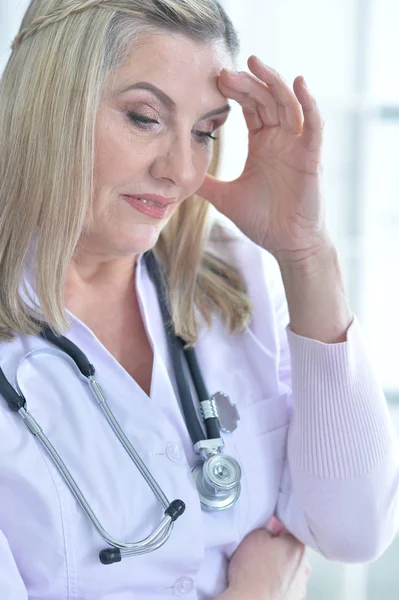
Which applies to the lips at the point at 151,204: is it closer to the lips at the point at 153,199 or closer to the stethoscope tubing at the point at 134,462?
the lips at the point at 153,199

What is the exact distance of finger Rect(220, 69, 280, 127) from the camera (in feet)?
4.18

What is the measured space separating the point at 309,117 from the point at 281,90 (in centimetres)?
7

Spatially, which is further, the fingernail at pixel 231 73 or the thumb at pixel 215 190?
the thumb at pixel 215 190

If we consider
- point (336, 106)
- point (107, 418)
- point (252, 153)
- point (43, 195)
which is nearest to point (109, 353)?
point (107, 418)

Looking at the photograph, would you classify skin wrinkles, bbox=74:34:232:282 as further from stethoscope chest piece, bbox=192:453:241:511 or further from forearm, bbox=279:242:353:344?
stethoscope chest piece, bbox=192:453:241:511

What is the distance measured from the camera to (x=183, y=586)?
46.9 inches

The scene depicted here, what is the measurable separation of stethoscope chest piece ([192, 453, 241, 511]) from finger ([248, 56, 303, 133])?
1.93 ft

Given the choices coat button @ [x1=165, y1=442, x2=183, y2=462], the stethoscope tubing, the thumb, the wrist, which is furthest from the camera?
the thumb

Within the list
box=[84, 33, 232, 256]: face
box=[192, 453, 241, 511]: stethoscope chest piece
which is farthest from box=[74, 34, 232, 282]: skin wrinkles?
box=[192, 453, 241, 511]: stethoscope chest piece

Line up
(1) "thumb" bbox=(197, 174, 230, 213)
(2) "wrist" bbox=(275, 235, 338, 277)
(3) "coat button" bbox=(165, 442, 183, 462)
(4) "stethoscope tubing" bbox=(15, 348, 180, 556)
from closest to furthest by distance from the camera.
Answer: (4) "stethoscope tubing" bbox=(15, 348, 180, 556), (3) "coat button" bbox=(165, 442, 183, 462), (2) "wrist" bbox=(275, 235, 338, 277), (1) "thumb" bbox=(197, 174, 230, 213)

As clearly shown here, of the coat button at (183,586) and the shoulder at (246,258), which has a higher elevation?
the shoulder at (246,258)

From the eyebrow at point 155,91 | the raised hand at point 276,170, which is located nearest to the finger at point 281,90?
the raised hand at point 276,170

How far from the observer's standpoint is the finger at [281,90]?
128cm

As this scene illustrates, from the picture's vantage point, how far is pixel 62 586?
1121mm
